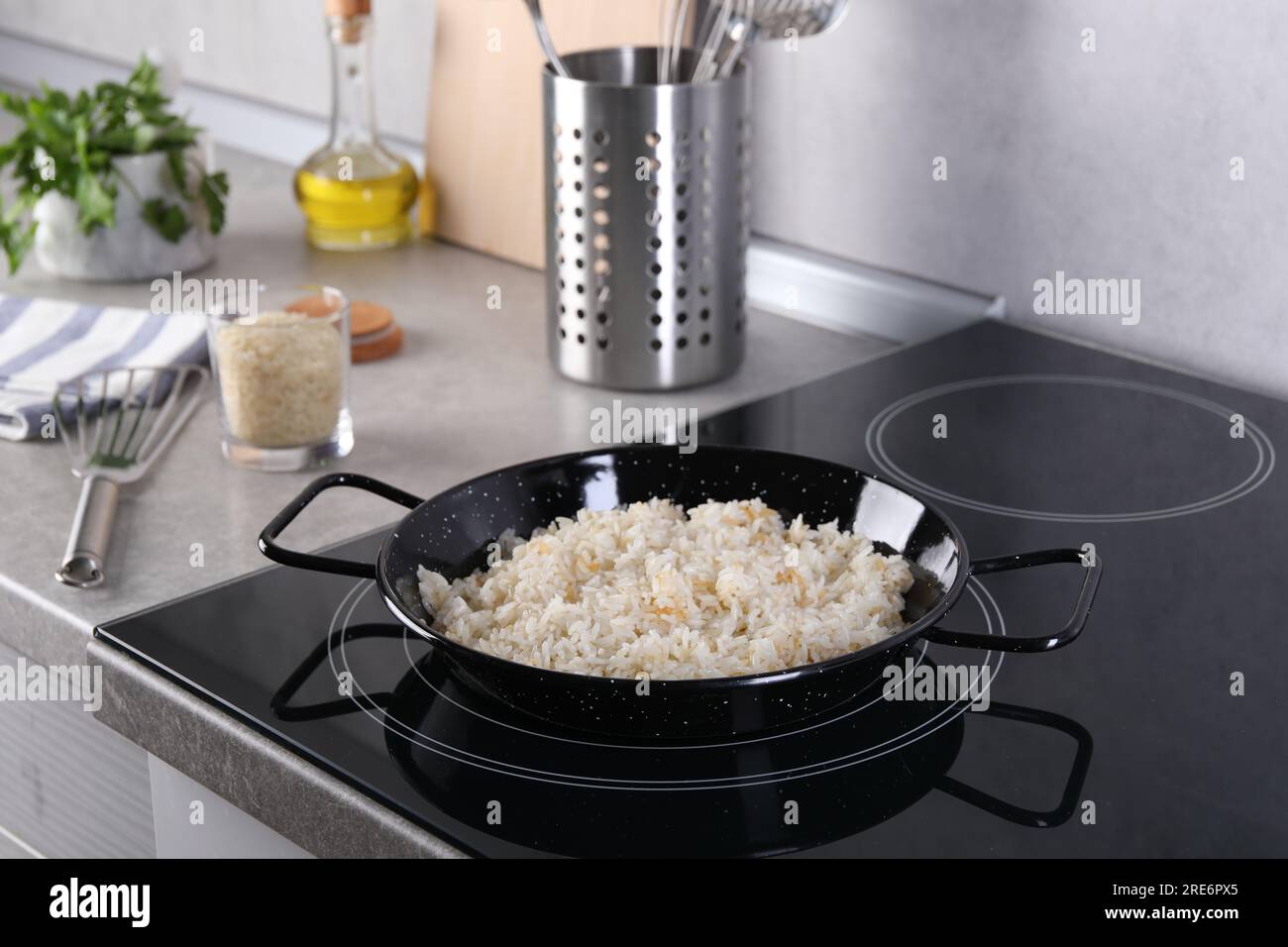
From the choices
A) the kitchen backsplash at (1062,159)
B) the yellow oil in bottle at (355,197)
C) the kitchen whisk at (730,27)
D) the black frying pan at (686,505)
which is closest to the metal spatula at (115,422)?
the black frying pan at (686,505)

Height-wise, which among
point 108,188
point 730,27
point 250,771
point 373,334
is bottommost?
point 250,771

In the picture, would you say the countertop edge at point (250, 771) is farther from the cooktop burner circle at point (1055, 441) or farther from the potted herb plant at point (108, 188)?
the potted herb plant at point (108, 188)

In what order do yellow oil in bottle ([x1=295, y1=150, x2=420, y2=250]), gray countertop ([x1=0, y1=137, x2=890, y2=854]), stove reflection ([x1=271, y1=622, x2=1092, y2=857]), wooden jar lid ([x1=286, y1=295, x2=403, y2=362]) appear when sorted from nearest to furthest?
stove reflection ([x1=271, y1=622, x2=1092, y2=857]) < gray countertop ([x1=0, y1=137, x2=890, y2=854]) < wooden jar lid ([x1=286, y1=295, x2=403, y2=362]) < yellow oil in bottle ([x1=295, y1=150, x2=420, y2=250])

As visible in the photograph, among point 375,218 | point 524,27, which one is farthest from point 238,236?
point 524,27

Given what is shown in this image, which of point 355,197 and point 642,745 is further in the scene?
point 355,197

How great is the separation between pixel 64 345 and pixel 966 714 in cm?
87

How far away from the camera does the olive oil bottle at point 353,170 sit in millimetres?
1538

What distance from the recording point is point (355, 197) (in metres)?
1.58

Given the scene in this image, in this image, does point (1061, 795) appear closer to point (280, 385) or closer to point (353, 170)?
point (280, 385)

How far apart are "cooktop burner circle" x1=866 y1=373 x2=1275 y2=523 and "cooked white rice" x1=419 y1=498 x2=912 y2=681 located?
0.21 m

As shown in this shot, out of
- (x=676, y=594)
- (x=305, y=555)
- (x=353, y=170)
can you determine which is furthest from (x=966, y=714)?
(x=353, y=170)

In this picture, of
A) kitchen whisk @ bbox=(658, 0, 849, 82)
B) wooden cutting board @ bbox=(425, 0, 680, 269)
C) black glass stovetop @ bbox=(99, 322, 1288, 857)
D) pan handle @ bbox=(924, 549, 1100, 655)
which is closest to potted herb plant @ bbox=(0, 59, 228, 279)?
wooden cutting board @ bbox=(425, 0, 680, 269)

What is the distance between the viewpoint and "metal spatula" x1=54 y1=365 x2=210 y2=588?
102 centimetres

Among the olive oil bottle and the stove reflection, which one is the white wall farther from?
the stove reflection
